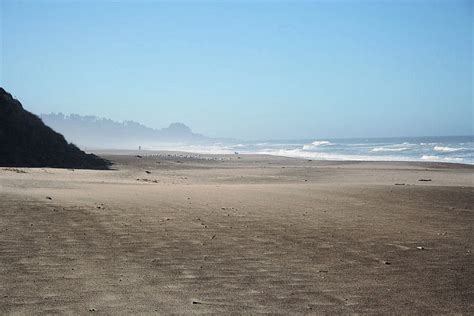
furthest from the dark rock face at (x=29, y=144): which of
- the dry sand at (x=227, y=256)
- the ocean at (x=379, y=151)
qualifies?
the ocean at (x=379, y=151)

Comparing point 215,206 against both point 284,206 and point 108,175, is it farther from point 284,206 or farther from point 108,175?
point 108,175

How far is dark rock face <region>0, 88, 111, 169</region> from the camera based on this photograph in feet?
81.7

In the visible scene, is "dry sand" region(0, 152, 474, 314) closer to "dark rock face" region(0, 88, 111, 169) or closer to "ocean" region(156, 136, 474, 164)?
"dark rock face" region(0, 88, 111, 169)

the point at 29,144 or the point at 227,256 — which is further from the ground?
the point at 29,144

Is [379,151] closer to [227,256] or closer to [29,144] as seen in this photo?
[29,144]

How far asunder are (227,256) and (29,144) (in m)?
22.7

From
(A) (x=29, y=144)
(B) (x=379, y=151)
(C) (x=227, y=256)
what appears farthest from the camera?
(B) (x=379, y=151)

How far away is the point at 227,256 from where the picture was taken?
22.7 feet

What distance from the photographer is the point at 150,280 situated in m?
5.77

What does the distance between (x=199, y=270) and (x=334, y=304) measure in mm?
1914

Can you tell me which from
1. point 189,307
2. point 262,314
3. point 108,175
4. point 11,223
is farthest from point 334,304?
point 108,175

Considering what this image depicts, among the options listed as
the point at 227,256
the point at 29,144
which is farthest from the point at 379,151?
the point at 227,256

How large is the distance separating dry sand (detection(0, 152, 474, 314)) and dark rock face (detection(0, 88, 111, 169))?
586 inches

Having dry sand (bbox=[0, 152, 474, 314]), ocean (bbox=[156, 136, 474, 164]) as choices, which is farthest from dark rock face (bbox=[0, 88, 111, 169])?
ocean (bbox=[156, 136, 474, 164])
